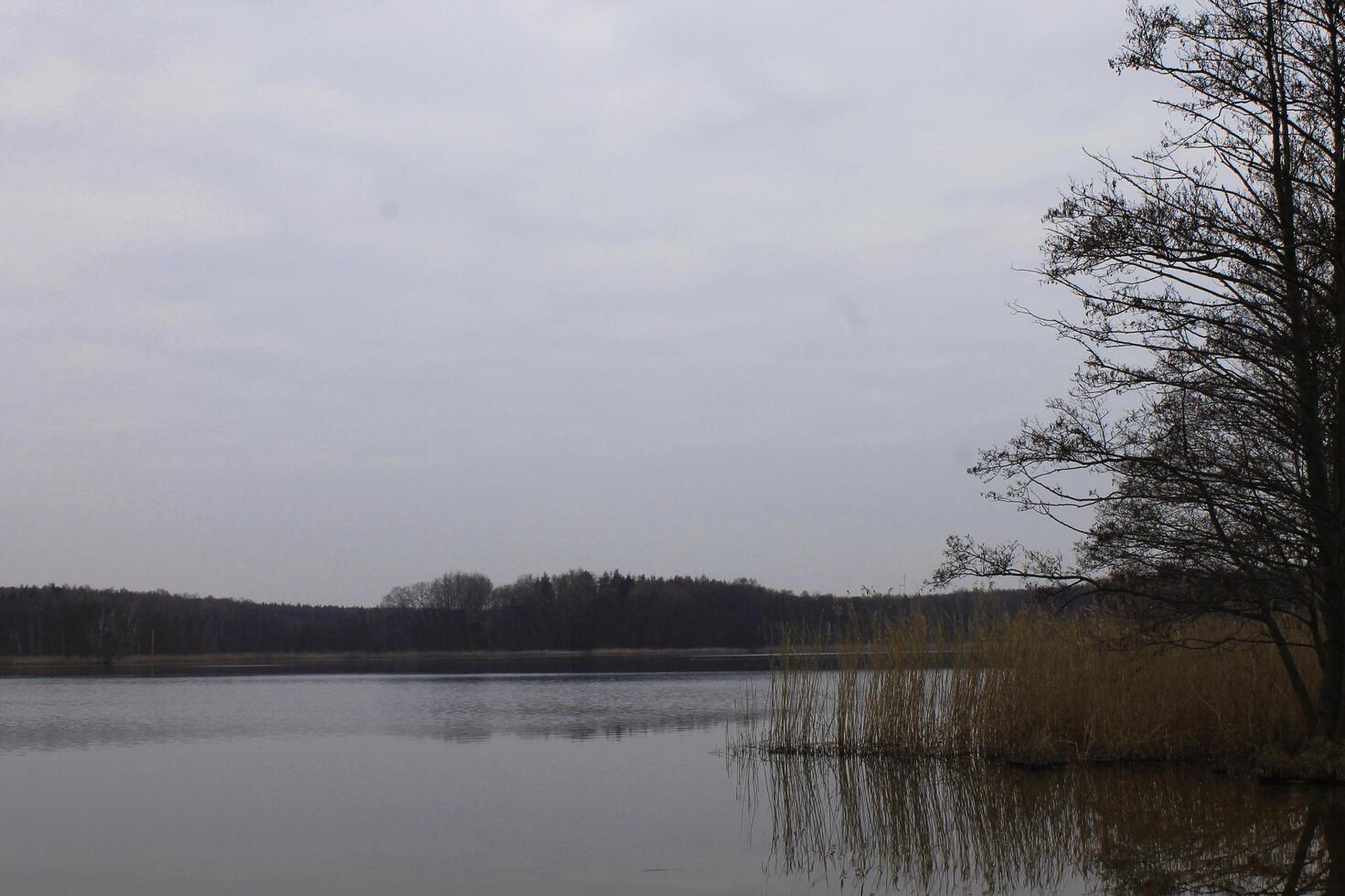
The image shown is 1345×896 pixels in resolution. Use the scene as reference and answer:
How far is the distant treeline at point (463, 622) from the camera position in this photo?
7281 cm

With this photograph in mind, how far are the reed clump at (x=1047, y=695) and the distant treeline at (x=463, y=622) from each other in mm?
50994

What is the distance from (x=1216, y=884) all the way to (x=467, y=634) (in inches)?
2999

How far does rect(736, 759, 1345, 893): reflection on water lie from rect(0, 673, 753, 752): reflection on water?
22.9 ft

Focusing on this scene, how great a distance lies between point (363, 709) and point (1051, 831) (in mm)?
16842

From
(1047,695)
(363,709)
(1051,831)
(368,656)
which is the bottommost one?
(368,656)

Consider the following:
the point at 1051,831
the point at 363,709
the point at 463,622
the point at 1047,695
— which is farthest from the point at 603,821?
the point at 463,622

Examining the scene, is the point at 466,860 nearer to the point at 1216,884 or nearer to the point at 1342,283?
the point at 1216,884

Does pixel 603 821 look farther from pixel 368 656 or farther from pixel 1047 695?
pixel 368 656

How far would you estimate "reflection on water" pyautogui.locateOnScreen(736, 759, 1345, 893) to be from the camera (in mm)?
7211

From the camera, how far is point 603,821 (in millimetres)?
9875

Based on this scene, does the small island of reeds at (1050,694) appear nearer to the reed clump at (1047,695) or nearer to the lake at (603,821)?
the reed clump at (1047,695)

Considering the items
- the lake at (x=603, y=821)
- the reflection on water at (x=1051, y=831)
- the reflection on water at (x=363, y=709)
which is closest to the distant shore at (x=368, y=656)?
the reflection on water at (x=363, y=709)

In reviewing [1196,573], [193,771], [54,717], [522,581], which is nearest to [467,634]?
[522,581]

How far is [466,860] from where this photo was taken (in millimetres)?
8273
